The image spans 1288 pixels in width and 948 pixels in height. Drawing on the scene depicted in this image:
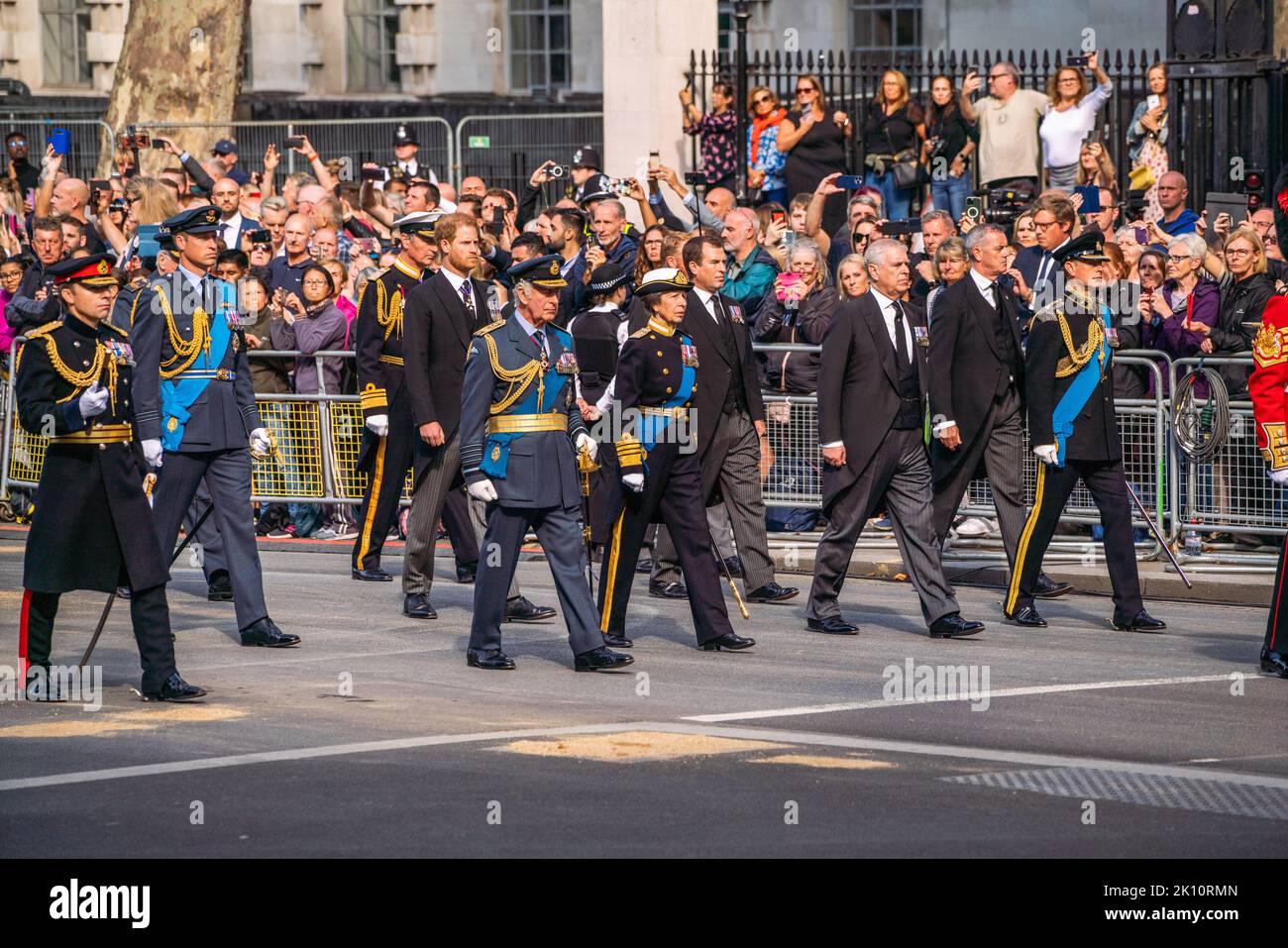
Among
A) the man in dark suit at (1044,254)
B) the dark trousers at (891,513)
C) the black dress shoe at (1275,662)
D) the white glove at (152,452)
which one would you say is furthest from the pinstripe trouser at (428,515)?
the black dress shoe at (1275,662)

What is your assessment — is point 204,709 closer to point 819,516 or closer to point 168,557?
point 168,557

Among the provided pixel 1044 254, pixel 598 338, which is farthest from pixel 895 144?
pixel 598 338

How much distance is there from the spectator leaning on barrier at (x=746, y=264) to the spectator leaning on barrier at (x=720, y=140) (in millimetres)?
4847

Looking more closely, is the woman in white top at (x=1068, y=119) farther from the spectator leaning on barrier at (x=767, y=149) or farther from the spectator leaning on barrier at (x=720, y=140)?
the spectator leaning on barrier at (x=720, y=140)

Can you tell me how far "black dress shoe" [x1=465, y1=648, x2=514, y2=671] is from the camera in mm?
11414

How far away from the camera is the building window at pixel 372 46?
3666 cm

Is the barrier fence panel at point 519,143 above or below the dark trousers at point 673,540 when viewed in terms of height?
above

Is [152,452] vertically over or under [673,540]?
over

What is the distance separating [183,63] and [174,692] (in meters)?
19.1

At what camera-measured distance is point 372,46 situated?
3678 centimetres

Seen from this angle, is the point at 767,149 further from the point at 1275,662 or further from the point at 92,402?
the point at 92,402

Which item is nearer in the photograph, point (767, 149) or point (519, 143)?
point (767, 149)

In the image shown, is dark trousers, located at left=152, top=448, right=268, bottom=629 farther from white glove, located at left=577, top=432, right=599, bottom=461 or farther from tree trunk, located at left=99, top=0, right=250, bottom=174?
tree trunk, located at left=99, top=0, right=250, bottom=174

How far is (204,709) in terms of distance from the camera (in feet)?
33.8
